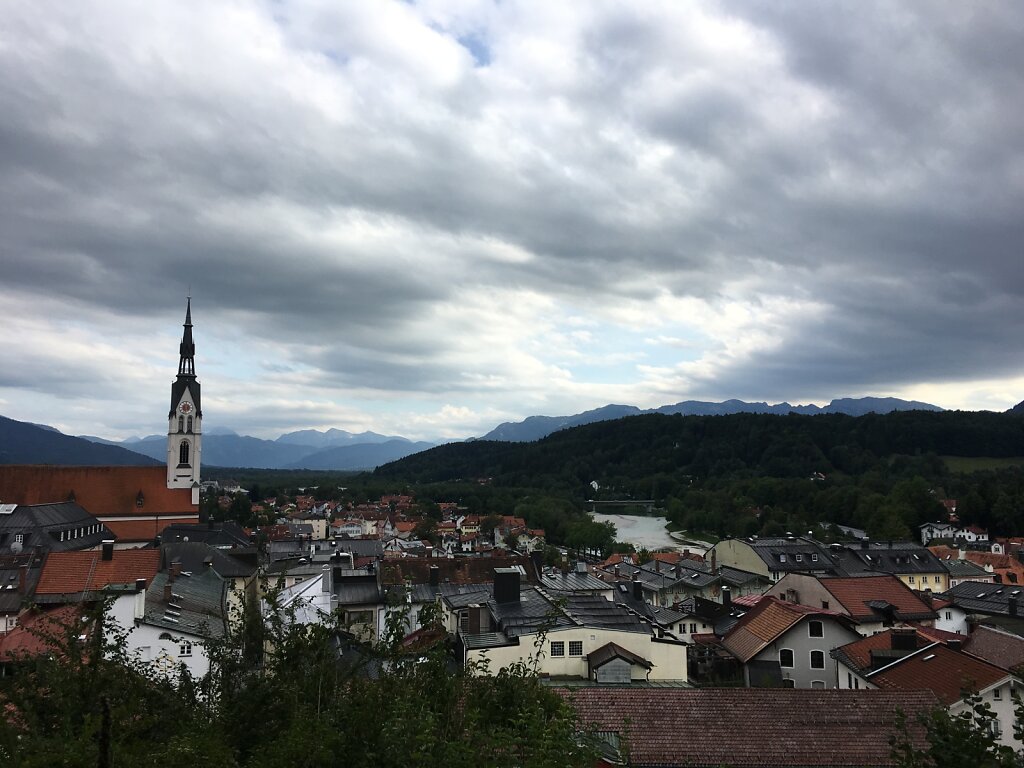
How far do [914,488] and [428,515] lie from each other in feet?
237

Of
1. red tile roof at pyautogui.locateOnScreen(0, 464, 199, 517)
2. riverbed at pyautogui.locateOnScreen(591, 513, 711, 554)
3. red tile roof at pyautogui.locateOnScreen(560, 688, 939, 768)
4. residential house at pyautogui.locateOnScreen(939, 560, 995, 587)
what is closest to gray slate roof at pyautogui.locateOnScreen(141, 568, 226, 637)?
red tile roof at pyautogui.locateOnScreen(560, 688, 939, 768)

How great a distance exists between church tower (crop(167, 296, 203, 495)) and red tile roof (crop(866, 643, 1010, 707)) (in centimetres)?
6125

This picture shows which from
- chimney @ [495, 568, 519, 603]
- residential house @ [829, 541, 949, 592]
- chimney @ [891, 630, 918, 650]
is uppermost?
chimney @ [495, 568, 519, 603]

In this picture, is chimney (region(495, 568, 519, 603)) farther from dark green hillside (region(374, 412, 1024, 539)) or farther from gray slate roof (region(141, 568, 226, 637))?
dark green hillside (region(374, 412, 1024, 539))

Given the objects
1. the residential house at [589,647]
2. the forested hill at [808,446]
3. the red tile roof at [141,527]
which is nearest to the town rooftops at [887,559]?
the residential house at [589,647]

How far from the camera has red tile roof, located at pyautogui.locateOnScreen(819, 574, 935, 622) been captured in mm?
36219

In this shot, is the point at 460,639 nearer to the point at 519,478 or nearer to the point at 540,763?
the point at 540,763

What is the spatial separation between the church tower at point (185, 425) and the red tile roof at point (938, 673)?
61.2 m

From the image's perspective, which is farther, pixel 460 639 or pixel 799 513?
pixel 799 513

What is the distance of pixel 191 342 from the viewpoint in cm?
7462

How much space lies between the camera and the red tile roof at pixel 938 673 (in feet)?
64.7

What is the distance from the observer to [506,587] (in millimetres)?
28406

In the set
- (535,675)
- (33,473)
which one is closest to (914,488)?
(33,473)

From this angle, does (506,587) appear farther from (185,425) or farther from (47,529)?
(185,425)
